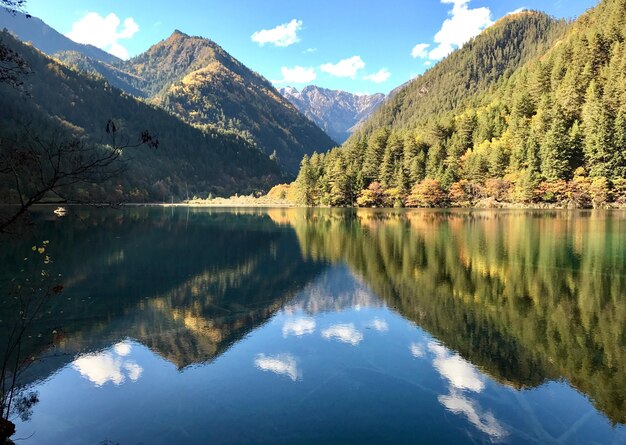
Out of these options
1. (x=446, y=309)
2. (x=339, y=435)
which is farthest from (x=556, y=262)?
(x=339, y=435)

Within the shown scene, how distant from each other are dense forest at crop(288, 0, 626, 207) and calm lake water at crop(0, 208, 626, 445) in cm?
7124

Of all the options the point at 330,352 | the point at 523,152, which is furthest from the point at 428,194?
the point at 330,352

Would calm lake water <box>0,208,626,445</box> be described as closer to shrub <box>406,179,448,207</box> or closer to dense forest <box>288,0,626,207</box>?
dense forest <box>288,0,626,207</box>

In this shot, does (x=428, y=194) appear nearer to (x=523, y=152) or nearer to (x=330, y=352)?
(x=523, y=152)

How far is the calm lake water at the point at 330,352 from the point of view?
33.1 ft

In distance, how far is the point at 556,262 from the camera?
29609mm

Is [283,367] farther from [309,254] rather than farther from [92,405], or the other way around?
[309,254]

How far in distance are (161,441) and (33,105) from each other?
210486mm

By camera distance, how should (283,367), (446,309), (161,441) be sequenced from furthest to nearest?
1. (446,309)
2. (283,367)
3. (161,441)

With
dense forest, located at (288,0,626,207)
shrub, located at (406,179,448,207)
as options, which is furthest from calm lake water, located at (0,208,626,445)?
shrub, located at (406,179,448,207)

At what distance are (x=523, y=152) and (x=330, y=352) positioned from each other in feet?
341

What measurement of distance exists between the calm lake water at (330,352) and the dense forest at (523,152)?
7124 cm

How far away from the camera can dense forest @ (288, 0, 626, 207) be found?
303 feet

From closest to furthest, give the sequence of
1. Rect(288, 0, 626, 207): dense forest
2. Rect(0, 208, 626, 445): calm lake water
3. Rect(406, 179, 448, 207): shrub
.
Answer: Rect(0, 208, 626, 445): calm lake water, Rect(288, 0, 626, 207): dense forest, Rect(406, 179, 448, 207): shrub
